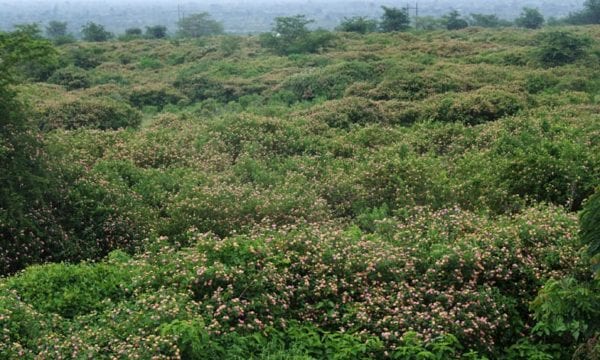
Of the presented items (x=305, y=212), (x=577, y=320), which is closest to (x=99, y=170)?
(x=305, y=212)

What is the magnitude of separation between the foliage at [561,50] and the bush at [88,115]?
630 inches

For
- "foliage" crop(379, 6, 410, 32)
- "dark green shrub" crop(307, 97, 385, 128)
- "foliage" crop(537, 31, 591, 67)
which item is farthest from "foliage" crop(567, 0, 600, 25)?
"dark green shrub" crop(307, 97, 385, 128)

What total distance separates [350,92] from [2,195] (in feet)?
49.3

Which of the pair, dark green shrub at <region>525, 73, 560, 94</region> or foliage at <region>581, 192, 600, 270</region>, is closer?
foliage at <region>581, 192, 600, 270</region>

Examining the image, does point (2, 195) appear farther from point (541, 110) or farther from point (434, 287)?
point (541, 110)

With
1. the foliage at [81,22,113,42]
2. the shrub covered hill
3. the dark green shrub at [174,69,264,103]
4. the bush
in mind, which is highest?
the shrub covered hill

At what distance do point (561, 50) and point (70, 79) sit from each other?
19.5m

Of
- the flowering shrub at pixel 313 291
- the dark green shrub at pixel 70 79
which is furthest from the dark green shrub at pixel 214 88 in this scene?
the flowering shrub at pixel 313 291

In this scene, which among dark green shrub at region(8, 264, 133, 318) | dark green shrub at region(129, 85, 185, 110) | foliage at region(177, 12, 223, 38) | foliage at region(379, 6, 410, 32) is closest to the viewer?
dark green shrub at region(8, 264, 133, 318)

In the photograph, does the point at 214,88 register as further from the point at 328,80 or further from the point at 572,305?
the point at 572,305

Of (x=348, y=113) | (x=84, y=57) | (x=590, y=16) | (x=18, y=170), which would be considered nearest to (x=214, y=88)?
(x=348, y=113)

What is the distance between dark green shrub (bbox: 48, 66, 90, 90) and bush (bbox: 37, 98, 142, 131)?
9625 mm

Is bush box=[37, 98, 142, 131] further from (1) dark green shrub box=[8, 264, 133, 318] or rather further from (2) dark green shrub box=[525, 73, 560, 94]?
(2) dark green shrub box=[525, 73, 560, 94]

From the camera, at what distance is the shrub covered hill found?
790 cm
